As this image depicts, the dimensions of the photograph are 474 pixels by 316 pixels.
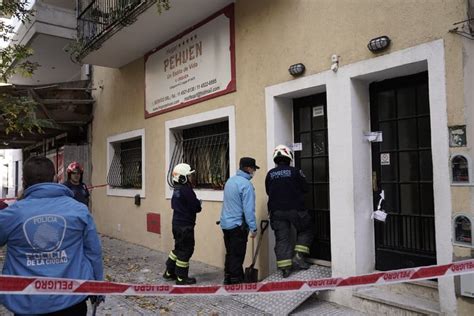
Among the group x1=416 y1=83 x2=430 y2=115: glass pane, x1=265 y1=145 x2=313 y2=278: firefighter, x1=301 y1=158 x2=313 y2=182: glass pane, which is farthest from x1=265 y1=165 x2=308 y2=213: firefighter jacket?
x1=416 y1=83 x2=430 y2=115: glass pane

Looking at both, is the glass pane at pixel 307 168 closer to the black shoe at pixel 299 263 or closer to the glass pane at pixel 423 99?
the black shoe at pixel 299 263

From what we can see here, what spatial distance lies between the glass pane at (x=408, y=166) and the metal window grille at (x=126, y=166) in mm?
6401

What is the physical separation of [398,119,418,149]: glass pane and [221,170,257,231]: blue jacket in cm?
189

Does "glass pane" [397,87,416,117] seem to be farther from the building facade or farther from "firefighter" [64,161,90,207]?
"firefighter" [64,161,90,207]

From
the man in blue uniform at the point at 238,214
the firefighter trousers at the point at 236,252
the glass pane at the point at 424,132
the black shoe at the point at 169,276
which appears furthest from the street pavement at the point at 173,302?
the glass pane at the point at 424,132

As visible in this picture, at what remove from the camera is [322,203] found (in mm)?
5441

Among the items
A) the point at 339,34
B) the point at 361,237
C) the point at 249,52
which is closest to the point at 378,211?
the point at 361,237

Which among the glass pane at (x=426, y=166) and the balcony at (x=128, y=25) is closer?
the glass pane at (x=426, y=166)

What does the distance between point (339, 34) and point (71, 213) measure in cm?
360

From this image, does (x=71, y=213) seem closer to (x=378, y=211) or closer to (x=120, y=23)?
(x=378, y=211)

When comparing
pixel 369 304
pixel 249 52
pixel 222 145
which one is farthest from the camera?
pixel 222 145

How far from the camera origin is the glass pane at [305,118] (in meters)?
5.66

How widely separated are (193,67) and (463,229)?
5168 millimetres

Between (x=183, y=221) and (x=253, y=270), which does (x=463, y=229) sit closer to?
(x=253, y=270)
